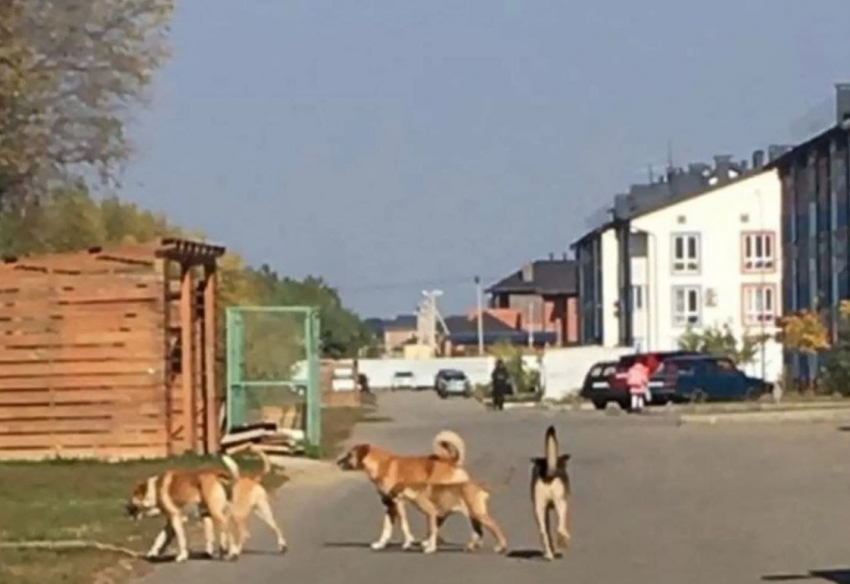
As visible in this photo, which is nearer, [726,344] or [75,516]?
[75,516]

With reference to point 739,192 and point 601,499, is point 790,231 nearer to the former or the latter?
point 739,192

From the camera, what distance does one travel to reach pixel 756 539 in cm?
1994

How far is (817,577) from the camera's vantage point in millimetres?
16734

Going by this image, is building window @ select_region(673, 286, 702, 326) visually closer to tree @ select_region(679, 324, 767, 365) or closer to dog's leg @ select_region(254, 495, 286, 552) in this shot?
tree @ select_region(679, 324, 767, 365)

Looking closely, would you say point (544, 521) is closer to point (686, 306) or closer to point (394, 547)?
point (394, 547)

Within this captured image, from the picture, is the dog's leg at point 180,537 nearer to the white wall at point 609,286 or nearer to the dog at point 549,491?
the dog at point 549,491

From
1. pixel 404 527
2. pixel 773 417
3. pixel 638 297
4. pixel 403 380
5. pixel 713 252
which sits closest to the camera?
pixel 404 527

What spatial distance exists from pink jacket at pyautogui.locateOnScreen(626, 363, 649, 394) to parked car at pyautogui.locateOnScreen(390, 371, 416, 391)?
209 feet

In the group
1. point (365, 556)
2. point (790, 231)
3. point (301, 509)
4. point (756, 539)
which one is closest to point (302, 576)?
point (365, 556)

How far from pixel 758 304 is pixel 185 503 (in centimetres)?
8663

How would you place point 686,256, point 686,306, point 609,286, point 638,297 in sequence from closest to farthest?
point 686,306, point 686,256, point 638,297, point 609,286

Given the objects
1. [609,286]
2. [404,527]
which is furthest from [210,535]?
[609,286]

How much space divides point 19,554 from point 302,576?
2.60 m

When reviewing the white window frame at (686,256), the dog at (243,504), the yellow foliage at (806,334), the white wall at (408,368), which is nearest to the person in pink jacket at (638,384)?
the yellow foliage at (806,334)
